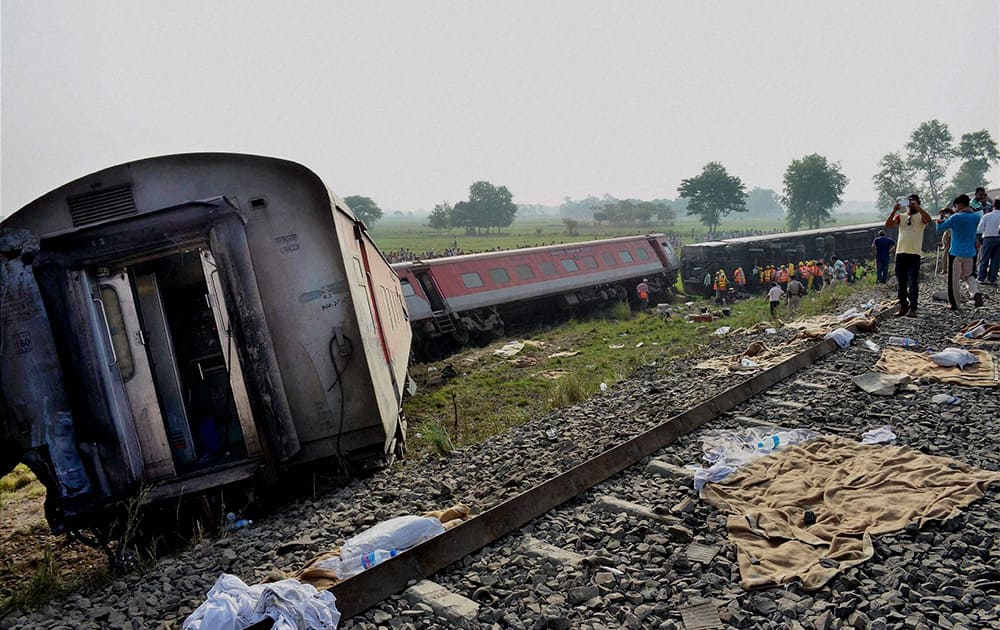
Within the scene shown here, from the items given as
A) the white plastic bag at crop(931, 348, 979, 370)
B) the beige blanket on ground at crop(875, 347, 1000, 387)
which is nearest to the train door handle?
the beige blanket on ground at crop(875, 347, 1000, 387)

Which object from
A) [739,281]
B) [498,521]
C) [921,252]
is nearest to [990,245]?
[921,252]

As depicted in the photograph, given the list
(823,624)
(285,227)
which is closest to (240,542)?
(285,227)

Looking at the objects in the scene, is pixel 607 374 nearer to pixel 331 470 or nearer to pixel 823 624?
pixel 331 470

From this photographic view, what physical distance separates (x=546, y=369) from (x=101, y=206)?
7969 mm

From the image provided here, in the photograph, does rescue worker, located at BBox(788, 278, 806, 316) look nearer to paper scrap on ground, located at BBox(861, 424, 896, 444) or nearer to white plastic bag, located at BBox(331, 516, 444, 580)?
paper scrap on ground, located at BBox(861, 424, 896, 444)

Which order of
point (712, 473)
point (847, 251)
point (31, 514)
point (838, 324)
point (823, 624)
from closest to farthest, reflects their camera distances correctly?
point (823, 624), point (712, 473), point (31, 514), point (838, 324), point (847, 251)

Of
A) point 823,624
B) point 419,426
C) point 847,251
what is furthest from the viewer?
point 847,251

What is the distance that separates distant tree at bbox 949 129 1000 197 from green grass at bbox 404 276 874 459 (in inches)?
3026

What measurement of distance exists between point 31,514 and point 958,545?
29.1 feet

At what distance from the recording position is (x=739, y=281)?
72.5 feet

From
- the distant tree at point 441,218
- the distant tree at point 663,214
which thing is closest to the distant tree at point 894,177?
the distant tree at point 663,214

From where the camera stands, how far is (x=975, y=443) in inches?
170

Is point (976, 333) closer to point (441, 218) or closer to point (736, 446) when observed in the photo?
point (736, 446)

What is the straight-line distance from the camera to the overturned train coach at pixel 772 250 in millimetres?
22781
